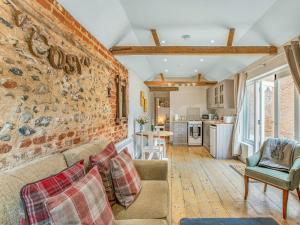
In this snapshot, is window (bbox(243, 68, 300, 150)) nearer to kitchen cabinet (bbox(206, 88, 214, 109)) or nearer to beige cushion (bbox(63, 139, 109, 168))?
kitchen cabinet (bbox(206, 88, 214, 109))

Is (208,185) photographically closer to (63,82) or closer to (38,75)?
(63,82)

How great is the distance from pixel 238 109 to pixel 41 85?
4728 millimetres

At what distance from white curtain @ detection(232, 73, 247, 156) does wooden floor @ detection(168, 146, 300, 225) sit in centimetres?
99

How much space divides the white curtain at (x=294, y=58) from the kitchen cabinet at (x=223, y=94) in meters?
3.32

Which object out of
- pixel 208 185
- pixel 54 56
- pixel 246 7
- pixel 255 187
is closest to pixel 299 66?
pixel 246 7

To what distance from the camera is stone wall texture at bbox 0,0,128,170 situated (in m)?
1.37

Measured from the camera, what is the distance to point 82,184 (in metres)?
1.29

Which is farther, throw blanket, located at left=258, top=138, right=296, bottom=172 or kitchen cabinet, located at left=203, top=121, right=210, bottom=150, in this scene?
kitchen cabinet, located at left=203, top=121, right=210, bottom=150

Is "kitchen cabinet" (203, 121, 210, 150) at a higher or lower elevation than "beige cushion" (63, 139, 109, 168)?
lower

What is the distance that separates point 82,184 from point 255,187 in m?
3.15

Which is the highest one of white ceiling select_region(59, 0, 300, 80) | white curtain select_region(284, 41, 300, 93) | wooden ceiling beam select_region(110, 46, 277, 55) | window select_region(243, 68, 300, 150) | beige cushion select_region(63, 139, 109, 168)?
white ceiling select_region(59, 0, 300, 80)

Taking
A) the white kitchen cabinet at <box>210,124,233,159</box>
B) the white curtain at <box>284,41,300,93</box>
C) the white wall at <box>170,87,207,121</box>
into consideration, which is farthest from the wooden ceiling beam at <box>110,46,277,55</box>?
the white wall at <box>170,87,207,121</box>

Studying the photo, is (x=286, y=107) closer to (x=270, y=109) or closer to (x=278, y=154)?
(x=270, y=109)

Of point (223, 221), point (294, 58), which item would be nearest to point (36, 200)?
point (223, 221)
